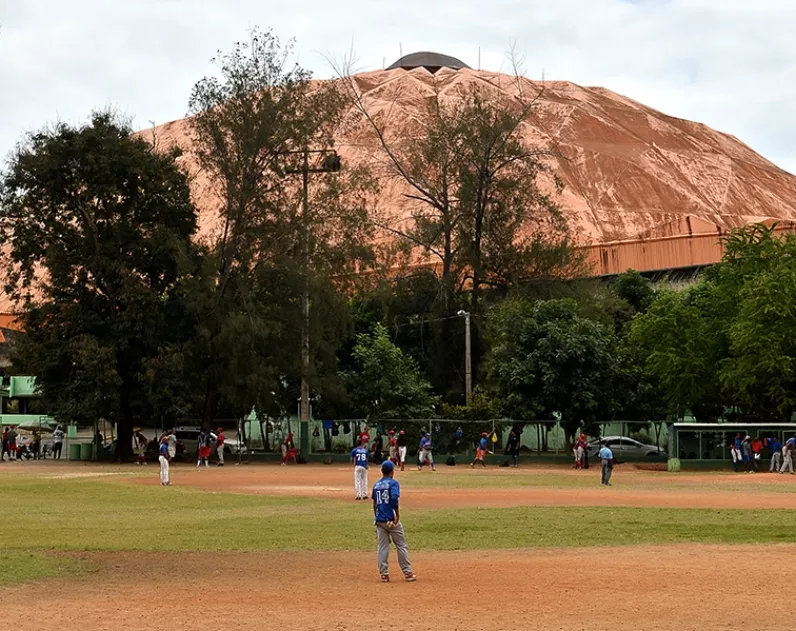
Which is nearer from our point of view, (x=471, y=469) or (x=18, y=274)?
(x=471, y=469)

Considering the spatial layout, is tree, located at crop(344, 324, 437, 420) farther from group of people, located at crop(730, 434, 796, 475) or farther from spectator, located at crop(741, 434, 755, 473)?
spectator, located at crop(741, 434, 755, 473)

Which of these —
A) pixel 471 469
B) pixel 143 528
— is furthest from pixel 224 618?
pixel 471 469

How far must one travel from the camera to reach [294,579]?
1680 centimetres

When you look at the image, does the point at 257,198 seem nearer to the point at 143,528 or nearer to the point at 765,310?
the point at 765,310

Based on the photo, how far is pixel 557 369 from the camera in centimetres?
5647

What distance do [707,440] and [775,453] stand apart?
3814mm

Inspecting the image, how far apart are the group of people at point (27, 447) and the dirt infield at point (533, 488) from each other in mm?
16229

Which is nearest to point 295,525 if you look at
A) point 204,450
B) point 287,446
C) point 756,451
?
point 756,451

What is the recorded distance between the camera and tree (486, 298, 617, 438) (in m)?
56.3

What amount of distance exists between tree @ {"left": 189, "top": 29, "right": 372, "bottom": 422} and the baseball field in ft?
80.6

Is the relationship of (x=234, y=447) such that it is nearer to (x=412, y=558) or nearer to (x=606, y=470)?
(x=606, y=470)

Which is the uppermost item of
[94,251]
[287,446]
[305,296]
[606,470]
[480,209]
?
[480,209]

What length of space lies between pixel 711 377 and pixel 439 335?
22394mm

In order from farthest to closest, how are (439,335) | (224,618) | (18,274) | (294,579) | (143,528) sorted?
1. (439,335)
2. (18,274)
3. (143,528)
4. (294,579)
5. (224,618)
